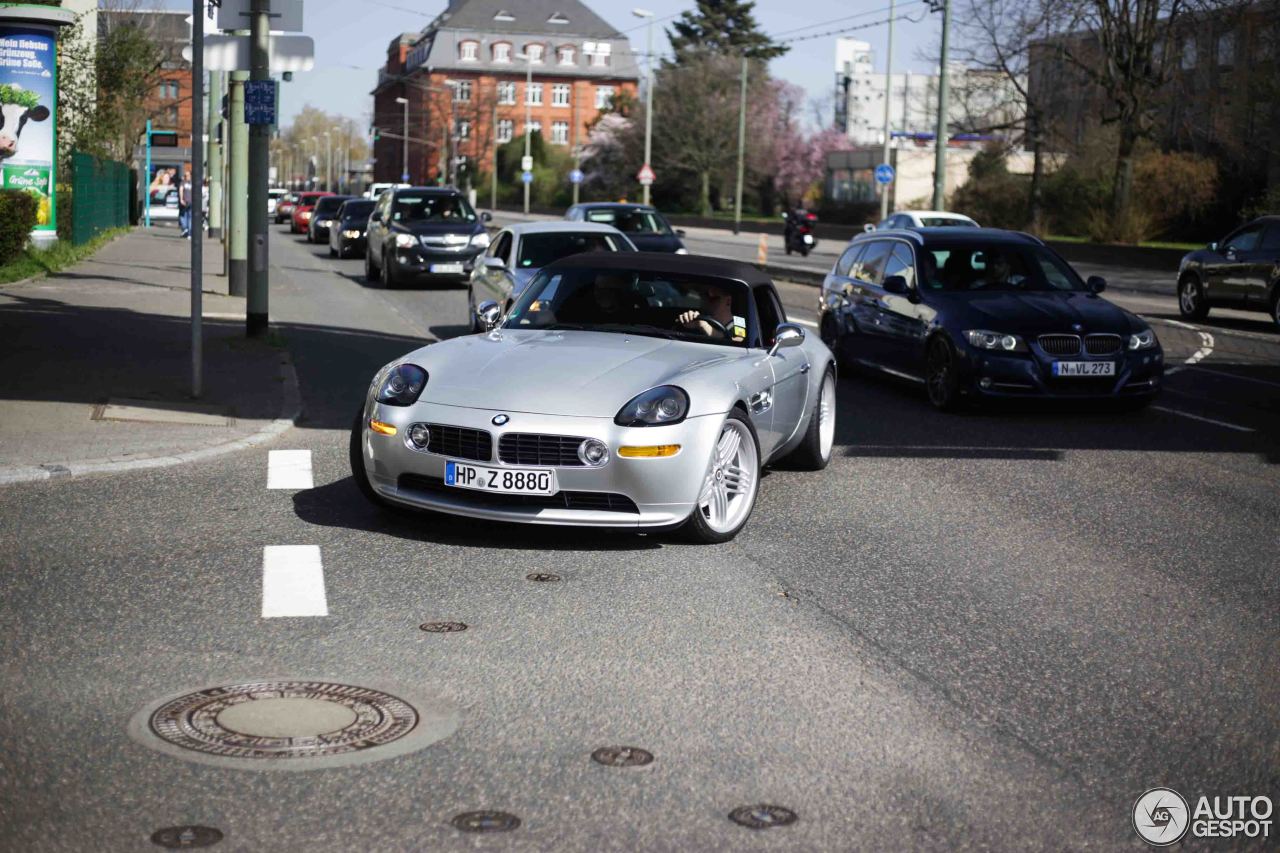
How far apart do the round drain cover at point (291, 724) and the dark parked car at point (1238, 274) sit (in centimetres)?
2118

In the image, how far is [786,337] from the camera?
349 inches

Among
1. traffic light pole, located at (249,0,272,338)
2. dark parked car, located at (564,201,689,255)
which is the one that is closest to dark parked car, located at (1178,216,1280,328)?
dark parked car, located at (564,201,689,255)

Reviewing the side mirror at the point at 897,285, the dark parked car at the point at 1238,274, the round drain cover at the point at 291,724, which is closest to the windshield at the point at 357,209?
the dark parked car at the point at 1238,274

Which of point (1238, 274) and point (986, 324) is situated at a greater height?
point (1238, 274)

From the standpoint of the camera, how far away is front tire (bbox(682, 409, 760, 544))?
7.60 m

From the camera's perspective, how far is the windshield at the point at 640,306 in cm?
887

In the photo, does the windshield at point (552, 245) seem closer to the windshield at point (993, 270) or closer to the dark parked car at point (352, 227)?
the windshield at point (993, 270)

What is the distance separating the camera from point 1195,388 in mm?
16062

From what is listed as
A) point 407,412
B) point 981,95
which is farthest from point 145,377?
point 981,95

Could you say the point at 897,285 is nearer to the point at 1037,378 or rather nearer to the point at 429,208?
the point at 1037,378

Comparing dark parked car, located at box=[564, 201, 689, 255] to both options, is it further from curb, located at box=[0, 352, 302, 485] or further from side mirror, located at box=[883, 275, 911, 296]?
curb, located at box=[0, 352, 302, 485]

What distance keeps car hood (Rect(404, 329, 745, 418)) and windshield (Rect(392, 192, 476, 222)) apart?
21026 millimetres

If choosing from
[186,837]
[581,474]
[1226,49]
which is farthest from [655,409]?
[1226,49]

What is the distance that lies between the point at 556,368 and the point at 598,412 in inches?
23.0
